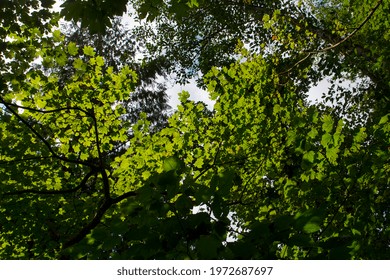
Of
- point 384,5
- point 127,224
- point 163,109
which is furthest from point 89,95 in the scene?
point 163,109

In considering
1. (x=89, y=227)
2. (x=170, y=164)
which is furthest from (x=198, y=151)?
(x=170, y=164)

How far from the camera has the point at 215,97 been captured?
28.0 feet

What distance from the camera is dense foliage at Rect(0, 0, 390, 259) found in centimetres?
164

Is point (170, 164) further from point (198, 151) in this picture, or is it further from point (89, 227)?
point (198, 151)

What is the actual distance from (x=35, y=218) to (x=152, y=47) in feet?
31.9

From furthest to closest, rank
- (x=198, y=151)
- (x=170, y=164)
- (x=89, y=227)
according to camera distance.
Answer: (x=198, y=151), (x=89, y=227), (x=170, y=164)

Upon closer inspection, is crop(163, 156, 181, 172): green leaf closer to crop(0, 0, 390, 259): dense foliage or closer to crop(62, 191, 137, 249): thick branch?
crop(0, 0, 390, 259): dense foliage

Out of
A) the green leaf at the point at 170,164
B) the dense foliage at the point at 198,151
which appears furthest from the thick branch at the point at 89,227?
the green leaf at the point at 170,164

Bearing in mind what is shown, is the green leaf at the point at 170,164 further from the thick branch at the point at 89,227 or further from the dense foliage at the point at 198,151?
the thick branch at the point at 89,227

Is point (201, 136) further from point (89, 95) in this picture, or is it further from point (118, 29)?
point (118, 29)

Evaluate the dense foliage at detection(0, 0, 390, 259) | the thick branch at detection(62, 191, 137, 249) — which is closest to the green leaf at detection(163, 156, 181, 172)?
the dense foliage at detection(0, 0, 390, 259)

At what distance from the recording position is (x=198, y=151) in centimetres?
797

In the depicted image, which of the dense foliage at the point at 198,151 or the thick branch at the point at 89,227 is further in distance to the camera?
the thick branch at the point at 89,227

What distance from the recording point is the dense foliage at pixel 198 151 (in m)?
1.64
